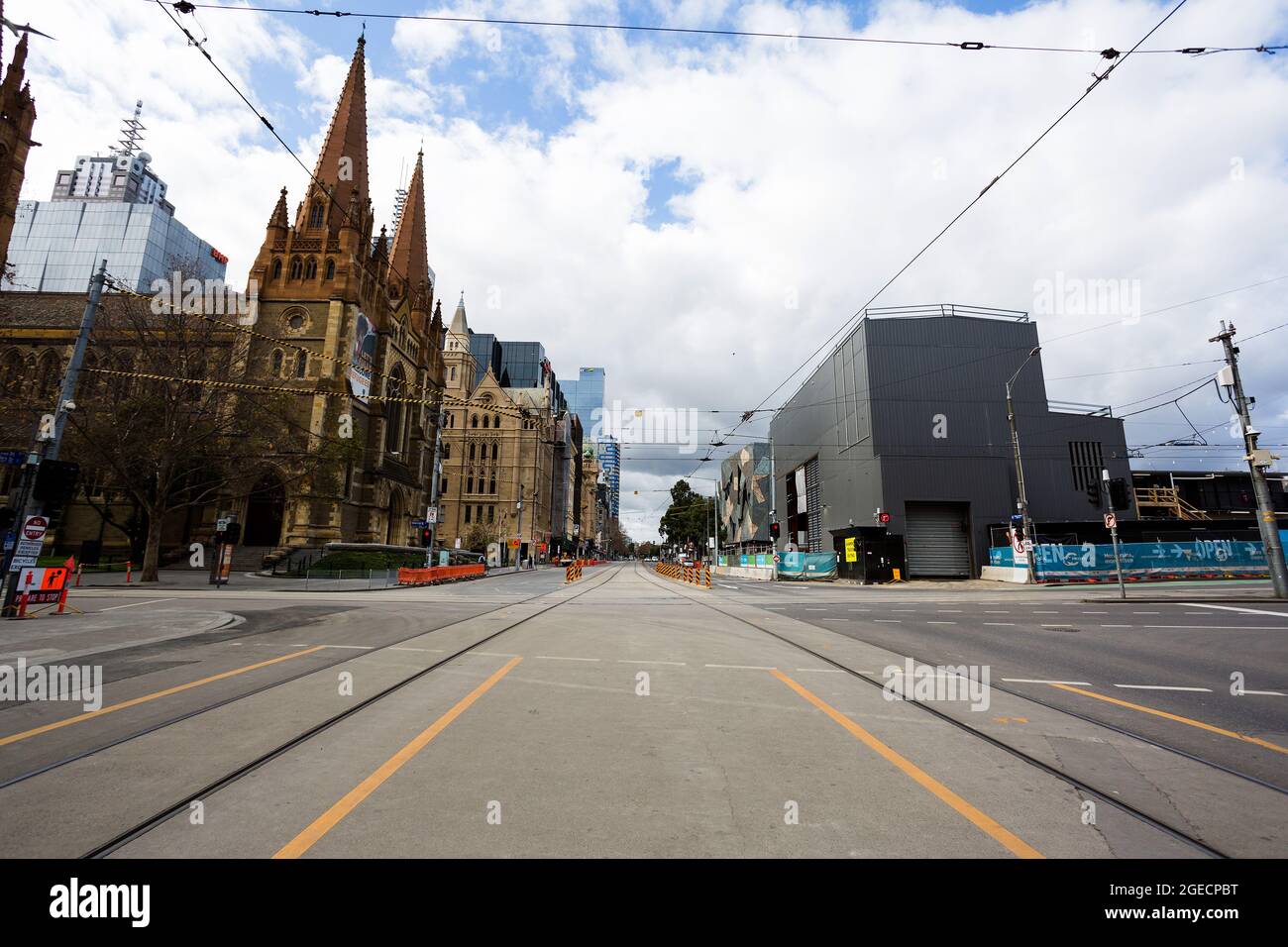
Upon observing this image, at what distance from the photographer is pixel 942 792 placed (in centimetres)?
354

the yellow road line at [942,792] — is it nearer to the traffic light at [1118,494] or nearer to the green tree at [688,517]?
the traffic light at [1118,494]

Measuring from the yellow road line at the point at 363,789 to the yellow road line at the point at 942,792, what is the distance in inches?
140

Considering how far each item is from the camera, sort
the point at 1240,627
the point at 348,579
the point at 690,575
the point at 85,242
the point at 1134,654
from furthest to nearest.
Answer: the point at 85,242 < the point at 690,575 < the point at 348,579 < the point at 1240,627 < the point at 1134,654

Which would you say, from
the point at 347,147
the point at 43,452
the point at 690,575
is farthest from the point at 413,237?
the point at 43,452

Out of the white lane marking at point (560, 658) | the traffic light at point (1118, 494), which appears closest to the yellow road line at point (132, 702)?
the white lane marking at point (560, 658)

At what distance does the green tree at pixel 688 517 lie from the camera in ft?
305

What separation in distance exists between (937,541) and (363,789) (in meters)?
37.3

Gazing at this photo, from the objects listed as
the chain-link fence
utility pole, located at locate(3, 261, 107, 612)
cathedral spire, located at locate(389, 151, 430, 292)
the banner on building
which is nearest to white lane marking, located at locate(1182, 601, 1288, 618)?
utility pole, located at locate(3, 261, 107, 612)

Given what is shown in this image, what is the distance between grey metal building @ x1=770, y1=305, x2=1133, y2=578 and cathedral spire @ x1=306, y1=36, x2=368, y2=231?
41.9 metres

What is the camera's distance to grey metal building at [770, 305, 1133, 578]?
34.3 m

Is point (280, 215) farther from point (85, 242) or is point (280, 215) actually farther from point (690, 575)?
point (85, 242)
